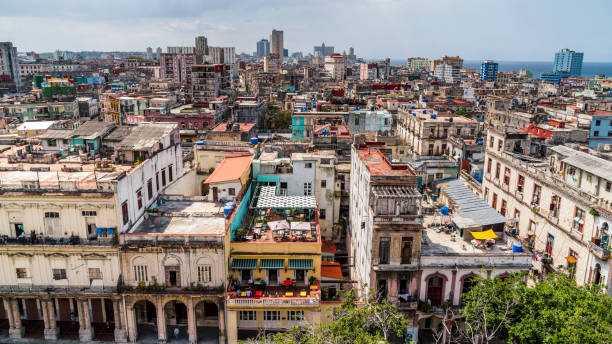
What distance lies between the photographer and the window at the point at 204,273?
4056 cm

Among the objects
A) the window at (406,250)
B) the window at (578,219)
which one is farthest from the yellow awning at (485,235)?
the window at (578,219)

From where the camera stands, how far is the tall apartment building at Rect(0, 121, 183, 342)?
A: 3988 centimetres

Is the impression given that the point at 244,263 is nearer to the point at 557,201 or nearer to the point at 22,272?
the point at 22,272

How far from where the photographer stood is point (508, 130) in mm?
58938

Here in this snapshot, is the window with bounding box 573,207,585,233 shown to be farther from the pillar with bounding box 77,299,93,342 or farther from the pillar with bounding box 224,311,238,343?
the pillar with bounding box 77,299,93,342

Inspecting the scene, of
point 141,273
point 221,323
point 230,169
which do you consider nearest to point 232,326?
point 221,323

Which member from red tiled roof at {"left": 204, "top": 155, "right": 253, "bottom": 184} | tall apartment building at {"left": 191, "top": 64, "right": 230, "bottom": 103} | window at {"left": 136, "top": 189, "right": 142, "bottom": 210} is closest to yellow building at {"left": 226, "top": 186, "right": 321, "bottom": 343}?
red tiled roof at {"left": 204, "top": 155, "right": 253, "bottom": 184}

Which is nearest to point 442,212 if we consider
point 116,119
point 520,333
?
point 520,333

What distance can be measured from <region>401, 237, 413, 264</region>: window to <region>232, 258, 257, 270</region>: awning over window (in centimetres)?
1408

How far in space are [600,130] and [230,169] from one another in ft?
217

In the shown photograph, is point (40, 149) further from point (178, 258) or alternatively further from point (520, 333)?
point (520, 333)

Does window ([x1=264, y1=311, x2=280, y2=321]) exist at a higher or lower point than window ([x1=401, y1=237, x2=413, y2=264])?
lower

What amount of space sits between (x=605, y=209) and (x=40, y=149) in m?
69.3

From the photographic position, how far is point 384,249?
39312 mm
